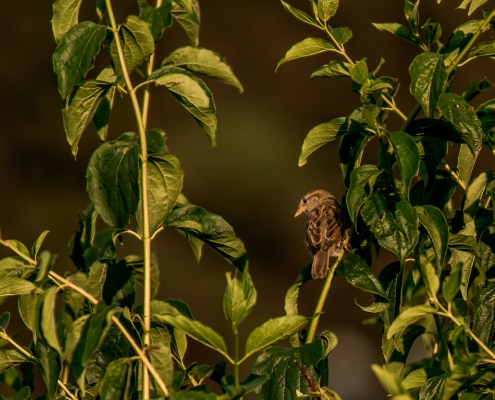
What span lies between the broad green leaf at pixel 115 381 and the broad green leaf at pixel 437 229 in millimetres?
738

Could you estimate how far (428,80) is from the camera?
76.6 inches

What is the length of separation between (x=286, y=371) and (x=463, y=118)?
0.71 meters

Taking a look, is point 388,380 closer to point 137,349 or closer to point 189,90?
point 137,349

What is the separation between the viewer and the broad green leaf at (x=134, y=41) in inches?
80.3

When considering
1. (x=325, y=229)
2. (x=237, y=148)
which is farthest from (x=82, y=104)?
(x=237, y=148)

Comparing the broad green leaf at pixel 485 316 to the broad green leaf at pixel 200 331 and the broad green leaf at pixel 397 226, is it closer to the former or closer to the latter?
the broad green leaf at pixel 397 226

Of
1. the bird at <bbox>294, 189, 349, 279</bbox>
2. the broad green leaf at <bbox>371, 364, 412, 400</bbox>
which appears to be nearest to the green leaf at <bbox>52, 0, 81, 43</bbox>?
the broad green leaf at <bbox>371, 364, 412, 400</bbox>

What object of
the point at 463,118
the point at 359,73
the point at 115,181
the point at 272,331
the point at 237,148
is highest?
the point at 359,73

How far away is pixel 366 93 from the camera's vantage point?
2020 millimetres

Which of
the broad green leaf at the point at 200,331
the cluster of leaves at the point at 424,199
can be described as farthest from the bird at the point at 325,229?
the broad green leaf at the point at 200,331

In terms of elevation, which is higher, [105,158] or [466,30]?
[466,30]

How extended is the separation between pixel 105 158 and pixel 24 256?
0.30 meters

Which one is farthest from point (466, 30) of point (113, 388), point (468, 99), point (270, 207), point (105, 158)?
point (270, 207)

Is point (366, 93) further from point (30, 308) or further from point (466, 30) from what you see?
point (30, 308)
